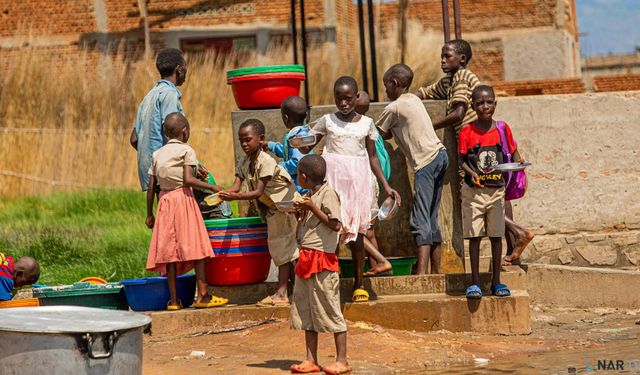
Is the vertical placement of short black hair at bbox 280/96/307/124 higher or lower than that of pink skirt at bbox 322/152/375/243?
higher

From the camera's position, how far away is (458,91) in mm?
8750

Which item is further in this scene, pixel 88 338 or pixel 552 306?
pixel 552 306

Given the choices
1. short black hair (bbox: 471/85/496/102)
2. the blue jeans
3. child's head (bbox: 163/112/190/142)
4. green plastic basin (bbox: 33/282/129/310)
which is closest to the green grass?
green plastic basin (bbox: 33/282/129/310)

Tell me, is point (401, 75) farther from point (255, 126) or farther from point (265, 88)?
point (255, 126)

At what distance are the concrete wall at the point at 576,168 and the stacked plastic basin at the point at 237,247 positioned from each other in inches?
138

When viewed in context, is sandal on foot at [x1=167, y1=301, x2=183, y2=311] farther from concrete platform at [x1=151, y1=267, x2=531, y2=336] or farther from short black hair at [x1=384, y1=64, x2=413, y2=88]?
short black hair at [x1=384, y1=64, x2=413, y2=88]

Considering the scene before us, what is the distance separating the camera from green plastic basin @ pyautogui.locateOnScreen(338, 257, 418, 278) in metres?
8.46

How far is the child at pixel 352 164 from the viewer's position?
308 inches

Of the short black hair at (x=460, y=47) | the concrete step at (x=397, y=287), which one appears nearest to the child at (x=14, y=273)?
the concrete step at (x=397, y=287)

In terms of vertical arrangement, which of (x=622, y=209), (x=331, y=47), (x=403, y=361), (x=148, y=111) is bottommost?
(x=403, y=361)

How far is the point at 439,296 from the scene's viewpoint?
825 cm

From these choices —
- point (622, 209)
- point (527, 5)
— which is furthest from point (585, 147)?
point (527, 5)

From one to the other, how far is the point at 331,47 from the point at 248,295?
716 inches

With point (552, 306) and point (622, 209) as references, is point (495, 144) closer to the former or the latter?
point (552, 306)
